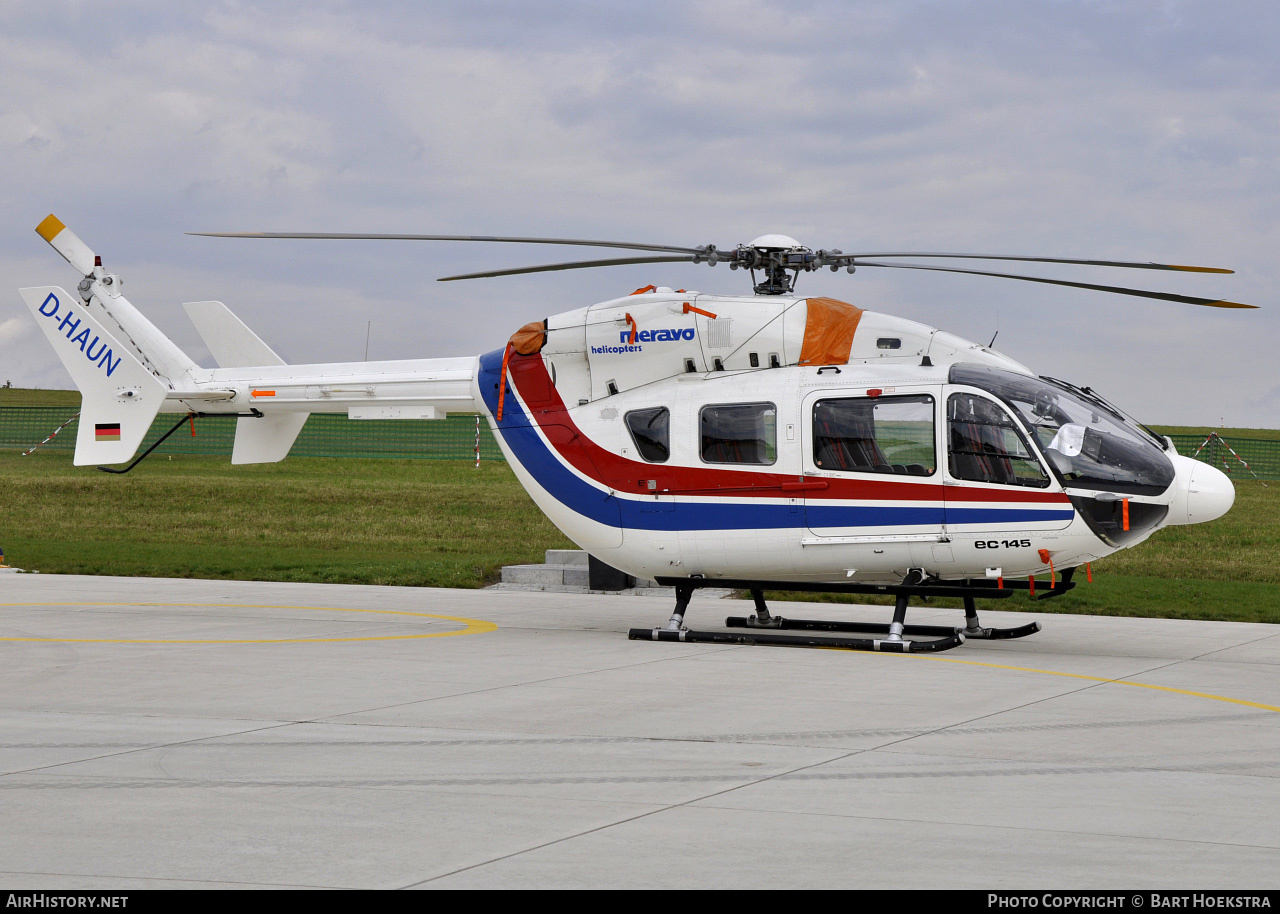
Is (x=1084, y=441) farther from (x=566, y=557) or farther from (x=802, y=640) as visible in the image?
(x=566, y=557)

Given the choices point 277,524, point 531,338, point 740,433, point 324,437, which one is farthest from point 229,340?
point 324,437

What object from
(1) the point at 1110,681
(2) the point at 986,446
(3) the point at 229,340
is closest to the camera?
(1) the point at 1110,681

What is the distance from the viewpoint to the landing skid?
13070 mm

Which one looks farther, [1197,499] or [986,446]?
[986,446]

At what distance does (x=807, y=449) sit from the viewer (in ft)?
43.0

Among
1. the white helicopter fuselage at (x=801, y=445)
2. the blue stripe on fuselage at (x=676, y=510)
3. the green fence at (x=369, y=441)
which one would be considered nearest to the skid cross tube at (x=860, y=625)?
the white helicopter fuselage at (x=801, y=445)

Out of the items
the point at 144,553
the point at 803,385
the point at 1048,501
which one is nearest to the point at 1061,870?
the point at 1048,501

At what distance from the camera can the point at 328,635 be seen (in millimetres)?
14008

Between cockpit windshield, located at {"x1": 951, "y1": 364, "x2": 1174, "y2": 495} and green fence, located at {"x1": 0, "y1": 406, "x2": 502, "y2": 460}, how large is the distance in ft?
107

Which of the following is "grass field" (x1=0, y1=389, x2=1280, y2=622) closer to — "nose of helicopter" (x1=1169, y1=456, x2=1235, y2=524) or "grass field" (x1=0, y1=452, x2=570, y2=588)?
"grass field" (x1=0, y1=452, x2=570, y2=588)

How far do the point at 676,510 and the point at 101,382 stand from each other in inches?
305

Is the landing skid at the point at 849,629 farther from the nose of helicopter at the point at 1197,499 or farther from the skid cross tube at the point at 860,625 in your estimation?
the nose of helicopter at the point at 1197,499

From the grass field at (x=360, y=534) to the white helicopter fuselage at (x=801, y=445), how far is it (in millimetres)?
5978
